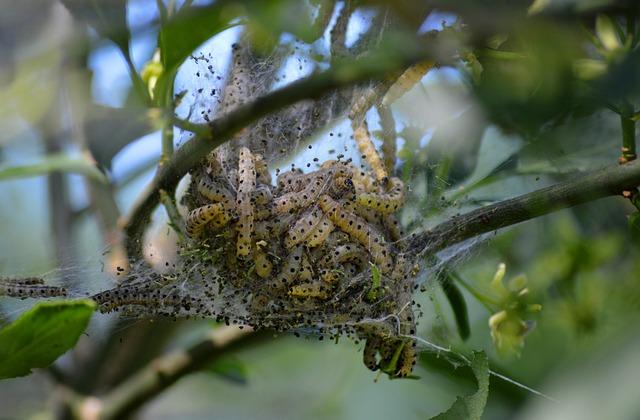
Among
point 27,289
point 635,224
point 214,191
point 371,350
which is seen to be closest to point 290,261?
point 214,191

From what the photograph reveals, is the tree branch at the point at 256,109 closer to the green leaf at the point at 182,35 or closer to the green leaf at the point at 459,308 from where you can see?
the green leaf at the point at 182,35

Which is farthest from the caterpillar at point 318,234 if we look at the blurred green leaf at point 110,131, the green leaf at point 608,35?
the green leaf at point 608,35

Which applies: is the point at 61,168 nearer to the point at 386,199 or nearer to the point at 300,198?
the point at 300,198

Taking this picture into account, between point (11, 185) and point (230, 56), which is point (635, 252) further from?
point (11, 185)

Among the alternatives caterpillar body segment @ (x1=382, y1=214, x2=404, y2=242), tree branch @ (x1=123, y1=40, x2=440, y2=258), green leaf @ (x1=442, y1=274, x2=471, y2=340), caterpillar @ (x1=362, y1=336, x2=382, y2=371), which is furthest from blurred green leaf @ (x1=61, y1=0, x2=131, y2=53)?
green leaf @ (x1=442, y1=274, x2=471, y2=340)

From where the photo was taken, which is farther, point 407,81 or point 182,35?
point 407,81
